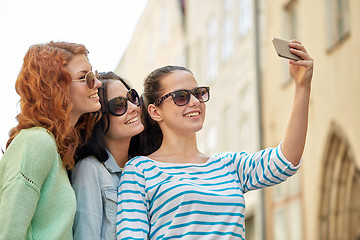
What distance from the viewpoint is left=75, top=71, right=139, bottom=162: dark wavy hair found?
9.88ft

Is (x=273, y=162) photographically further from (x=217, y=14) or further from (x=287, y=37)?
A: (x=217, y=14)

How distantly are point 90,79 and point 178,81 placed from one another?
16.3 inches

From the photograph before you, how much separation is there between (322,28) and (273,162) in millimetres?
9349

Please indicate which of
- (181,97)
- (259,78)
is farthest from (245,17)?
(181,97)

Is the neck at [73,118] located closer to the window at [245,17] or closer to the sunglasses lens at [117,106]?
the sunglasses lens at [117,106]

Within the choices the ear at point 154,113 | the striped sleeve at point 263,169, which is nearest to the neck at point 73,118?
the ear at point 154,113

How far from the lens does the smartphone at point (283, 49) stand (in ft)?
8.88

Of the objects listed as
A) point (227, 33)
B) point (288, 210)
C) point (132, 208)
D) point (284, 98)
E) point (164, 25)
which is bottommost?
Answer: point (288, 210)

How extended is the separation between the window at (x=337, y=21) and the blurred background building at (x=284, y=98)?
17 mm

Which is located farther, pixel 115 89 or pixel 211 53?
pixel 211 53

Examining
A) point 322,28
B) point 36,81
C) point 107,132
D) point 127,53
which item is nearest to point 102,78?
point 107,132

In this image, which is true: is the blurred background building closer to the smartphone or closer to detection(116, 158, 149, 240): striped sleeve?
the smartphone

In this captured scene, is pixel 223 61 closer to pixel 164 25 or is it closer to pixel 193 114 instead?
pixel 164 25

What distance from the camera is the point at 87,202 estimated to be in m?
2.74
